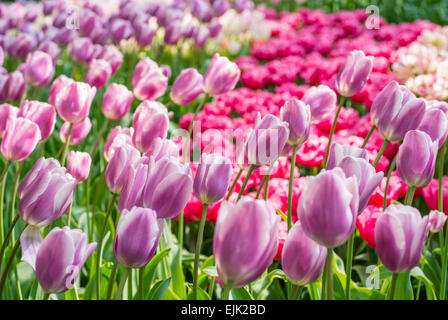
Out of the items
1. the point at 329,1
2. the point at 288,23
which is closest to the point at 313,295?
the point at 288,23

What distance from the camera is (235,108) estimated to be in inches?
97.0

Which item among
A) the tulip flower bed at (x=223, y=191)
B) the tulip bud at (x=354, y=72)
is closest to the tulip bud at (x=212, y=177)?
the tulip flower bed at (x=223, y=191)

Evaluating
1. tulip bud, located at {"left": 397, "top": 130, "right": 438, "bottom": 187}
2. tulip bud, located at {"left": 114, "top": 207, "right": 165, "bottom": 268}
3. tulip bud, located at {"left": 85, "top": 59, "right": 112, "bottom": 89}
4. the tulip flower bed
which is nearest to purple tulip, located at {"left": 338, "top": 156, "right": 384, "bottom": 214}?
the tulip flower bed

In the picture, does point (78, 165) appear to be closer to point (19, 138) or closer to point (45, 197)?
point (19, 138)

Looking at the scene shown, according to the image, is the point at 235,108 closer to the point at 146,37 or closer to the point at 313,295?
the point at 146,37

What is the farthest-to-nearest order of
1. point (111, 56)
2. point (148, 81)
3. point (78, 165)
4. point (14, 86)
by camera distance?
point (111, 56) → point (14, 86) → point (148, 81) → point (78, 165)

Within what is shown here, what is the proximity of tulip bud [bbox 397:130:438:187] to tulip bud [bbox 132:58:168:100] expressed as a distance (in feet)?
2.61

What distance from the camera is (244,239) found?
23.7 inches

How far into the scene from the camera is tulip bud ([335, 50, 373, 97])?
1.20m

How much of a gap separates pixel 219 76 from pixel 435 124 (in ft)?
2.01

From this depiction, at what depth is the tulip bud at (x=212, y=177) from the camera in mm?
865

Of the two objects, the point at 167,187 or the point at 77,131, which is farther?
the point at 77,131

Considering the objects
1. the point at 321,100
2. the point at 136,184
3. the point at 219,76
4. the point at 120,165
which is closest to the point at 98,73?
the point at 219,76
